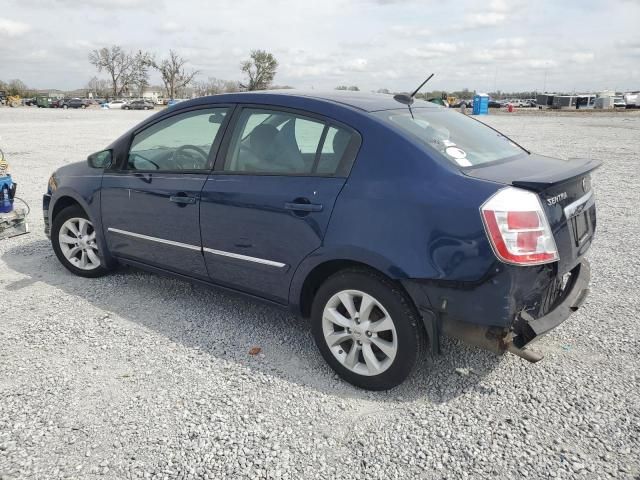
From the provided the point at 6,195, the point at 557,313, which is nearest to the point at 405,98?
the point at 557,313

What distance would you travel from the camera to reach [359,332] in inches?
120

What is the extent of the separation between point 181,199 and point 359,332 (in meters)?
1.69

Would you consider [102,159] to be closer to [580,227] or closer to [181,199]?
[181,199]

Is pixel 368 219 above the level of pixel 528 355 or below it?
above

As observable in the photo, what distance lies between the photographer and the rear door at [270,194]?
3.09 meters

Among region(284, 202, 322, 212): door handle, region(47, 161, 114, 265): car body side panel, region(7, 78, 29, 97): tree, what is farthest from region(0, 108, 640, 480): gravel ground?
region(7, 78, 29, 97): tree

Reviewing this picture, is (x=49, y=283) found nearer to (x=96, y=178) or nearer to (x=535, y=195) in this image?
(x=96, y=178)

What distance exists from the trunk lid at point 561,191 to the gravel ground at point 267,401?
823 mm

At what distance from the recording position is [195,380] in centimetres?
318

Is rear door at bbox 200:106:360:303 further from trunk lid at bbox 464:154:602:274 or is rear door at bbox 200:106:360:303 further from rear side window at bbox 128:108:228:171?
trunk lid at bbox 464:154:602:274

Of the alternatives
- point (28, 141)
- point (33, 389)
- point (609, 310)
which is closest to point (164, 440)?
point (33, 389)

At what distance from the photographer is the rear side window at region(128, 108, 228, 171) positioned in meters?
3.79

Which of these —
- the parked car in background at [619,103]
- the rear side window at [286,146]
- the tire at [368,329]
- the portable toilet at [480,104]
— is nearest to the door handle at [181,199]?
the rear side window at [286,146]

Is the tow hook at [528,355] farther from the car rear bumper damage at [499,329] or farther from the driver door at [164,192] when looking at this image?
the driver door at [164,192]
